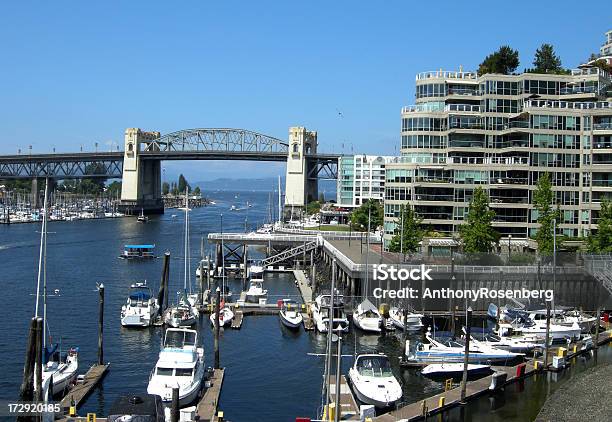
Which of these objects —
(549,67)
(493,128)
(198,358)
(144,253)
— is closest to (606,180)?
(493,128)

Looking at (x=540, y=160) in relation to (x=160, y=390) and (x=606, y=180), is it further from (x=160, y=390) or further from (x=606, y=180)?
(x=160, y=390)

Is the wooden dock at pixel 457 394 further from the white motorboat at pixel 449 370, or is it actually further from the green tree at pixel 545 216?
the green tree at pixel 545 216

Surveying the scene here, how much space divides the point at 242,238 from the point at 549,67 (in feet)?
163

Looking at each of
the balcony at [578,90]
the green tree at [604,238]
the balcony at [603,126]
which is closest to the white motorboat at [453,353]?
the green tree at [604,238]

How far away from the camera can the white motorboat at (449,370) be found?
4441 cm

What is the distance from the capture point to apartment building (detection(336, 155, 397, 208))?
168 metres

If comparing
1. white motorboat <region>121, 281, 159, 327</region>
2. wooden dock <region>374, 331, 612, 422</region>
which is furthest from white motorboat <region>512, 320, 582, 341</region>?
white motorboat <region>121, 281, 159, 327</region>

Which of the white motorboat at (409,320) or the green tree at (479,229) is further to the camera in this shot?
the green tree at (479,229)

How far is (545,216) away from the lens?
222ft

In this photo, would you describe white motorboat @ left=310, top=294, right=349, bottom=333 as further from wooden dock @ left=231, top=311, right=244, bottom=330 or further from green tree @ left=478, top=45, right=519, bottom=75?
green tree @ left=478, top=45, right=519, bottom=75

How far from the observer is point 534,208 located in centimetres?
7362

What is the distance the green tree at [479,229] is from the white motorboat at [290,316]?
17.0 meters

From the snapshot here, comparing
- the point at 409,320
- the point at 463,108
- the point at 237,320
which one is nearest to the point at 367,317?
the point at 409,320

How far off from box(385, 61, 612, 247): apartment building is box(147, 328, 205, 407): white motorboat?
39196mm
